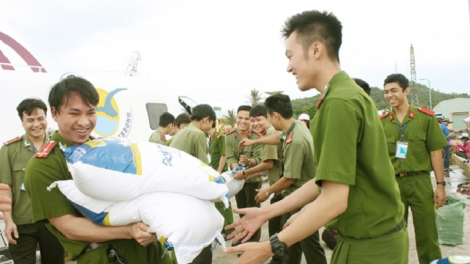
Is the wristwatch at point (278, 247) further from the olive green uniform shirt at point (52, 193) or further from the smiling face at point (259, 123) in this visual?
the smiling face at point (259, 123)

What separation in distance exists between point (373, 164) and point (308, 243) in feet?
6.99

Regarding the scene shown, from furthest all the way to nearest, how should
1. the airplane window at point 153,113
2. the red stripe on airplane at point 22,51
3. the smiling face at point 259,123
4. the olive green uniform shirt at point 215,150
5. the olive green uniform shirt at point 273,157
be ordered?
the airplane window at point 153,113, the red stripe on airplane at point 22,51, the olive green uniform shirt at point 215,150, the smiling face at point 259,123, the olive green uniform shirt at point 273,157

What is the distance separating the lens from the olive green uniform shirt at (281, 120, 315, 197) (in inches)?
132

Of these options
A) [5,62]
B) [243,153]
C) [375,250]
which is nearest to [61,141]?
[375,250]

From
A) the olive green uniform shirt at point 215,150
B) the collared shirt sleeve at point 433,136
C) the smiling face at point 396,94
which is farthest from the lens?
the olive green uniform shirt at point 215,150

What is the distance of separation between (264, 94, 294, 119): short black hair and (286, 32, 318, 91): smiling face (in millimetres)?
1975

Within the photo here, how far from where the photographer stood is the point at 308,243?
11.1 feet

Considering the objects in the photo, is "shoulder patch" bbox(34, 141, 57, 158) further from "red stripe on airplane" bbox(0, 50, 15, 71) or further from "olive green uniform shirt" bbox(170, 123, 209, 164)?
"red stripe on airplane" bbox(0, 50, 15, 71)

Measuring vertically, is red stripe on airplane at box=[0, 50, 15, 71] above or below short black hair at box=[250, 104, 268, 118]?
above

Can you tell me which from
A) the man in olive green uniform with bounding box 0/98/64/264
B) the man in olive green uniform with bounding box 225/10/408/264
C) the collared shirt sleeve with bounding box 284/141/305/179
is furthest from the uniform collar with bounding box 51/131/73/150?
the collared shirt sleeve with bounding box 284/141/305/179

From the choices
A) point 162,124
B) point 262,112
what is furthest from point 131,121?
point 262,112

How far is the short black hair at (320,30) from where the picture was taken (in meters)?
1.63

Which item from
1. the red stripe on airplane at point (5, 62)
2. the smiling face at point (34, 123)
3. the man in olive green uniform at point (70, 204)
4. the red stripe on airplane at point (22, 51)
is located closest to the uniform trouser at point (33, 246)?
the smiling face at point (34, 123)

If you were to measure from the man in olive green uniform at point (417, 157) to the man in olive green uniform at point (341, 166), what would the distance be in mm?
2099
